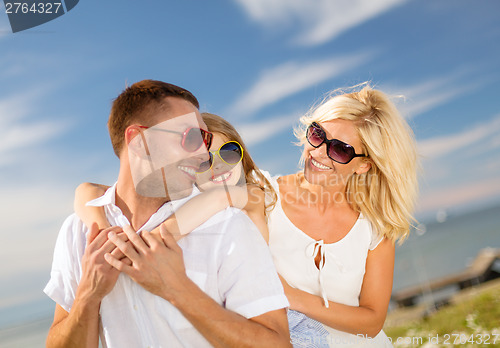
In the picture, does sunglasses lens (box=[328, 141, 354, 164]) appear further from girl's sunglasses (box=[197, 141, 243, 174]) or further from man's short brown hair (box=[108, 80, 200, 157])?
man's short brown hair (box=[108, 80, 200, 157])

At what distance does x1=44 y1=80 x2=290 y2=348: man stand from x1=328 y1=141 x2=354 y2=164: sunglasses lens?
115 cm

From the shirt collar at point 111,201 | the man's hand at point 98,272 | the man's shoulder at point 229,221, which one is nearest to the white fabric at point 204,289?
the man's shoulder at point 229,221

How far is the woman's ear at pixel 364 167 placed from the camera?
9.67ft

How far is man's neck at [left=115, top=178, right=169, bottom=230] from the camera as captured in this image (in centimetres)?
184

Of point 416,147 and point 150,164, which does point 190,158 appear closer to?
point 150,164

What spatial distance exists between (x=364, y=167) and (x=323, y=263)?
760mm

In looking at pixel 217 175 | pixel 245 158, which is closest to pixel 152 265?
pixel 217 175

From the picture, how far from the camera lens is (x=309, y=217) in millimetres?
2738

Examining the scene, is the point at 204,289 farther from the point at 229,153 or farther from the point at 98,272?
the point at 229,153

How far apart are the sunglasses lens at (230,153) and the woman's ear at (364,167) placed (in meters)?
0.87

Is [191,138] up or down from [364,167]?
up

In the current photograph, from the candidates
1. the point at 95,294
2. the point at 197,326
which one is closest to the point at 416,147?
the point at 197,326

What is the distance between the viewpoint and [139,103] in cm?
195

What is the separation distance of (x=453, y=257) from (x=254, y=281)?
42.7 feet
